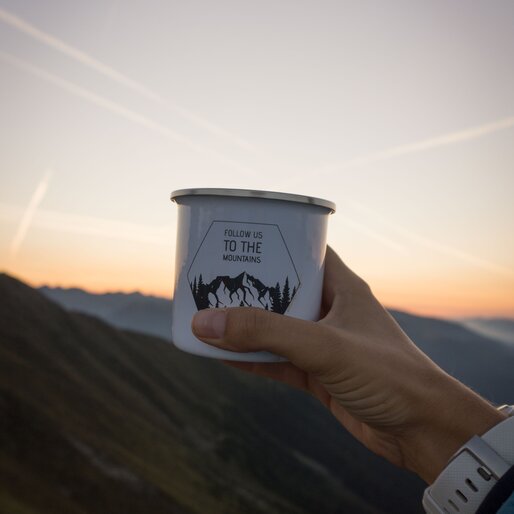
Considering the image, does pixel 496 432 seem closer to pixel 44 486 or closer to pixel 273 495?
pixel 44 486

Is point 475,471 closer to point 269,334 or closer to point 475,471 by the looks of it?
point 475,471

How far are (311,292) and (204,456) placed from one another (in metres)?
91.4

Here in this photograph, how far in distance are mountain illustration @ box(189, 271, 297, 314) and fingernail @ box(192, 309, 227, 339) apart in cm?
8

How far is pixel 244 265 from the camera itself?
3299 millimetres

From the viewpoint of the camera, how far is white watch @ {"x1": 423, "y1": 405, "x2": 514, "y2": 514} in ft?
9.50

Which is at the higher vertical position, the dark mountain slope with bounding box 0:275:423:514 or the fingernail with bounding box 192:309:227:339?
the fingernail with bounding box 192:309:227:339

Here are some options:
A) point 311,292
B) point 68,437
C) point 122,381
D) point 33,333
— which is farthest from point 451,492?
point 122,381

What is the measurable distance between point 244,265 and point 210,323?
403mm

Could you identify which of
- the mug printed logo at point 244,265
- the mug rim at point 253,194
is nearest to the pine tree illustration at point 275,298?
the mug printed logo at point 244,265

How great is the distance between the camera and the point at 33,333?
85.4 m

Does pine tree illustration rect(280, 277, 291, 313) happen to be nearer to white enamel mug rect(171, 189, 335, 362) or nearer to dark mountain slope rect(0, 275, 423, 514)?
white enamel mug rect(171, 189, 335, 362)

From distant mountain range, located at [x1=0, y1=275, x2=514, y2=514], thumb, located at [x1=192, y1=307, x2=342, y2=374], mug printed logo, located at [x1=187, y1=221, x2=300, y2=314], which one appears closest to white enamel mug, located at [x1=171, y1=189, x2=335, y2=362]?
mug printed logo, located at [x1=187, y1=221, x2=300, y2=314]

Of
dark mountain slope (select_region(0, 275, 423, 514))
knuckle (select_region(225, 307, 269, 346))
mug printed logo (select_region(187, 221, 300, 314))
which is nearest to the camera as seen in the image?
knuckle (select_region(225, 307, 269, 346))

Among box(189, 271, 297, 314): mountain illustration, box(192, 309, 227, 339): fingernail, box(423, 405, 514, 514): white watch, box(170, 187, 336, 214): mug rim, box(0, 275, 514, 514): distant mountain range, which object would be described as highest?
box(170, 187, 336, 214): mug rim
